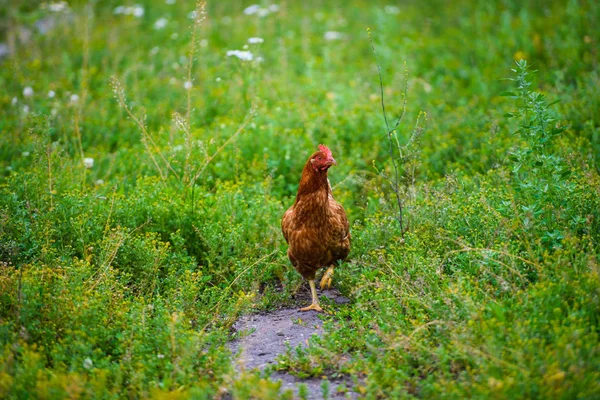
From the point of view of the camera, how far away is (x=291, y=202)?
627 cm

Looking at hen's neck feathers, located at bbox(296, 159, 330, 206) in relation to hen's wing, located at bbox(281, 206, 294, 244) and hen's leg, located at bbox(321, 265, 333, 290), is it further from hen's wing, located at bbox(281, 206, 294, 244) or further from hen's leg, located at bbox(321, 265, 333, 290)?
hen's leg, located at bbox(321, 265, 333, 290)

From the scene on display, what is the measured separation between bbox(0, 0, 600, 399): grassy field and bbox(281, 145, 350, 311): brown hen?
11.0 inches

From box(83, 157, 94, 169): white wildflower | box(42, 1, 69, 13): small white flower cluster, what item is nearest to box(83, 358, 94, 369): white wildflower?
box(83, 157, 94, 169): white wildflower

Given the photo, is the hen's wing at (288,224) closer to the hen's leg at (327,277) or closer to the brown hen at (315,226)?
the brown hen at (315,226)

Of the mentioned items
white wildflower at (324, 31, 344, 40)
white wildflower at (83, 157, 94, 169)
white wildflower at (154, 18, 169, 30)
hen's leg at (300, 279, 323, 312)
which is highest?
white wildflower at (154, 18, 169, 30)

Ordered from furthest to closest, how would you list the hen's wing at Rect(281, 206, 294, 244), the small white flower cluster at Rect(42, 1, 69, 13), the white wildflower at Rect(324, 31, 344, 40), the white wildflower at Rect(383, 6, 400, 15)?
the white wildflower at Rect(383, 6, 400, 15)
the white wildflower at Rect(324, 31, 344, 40)
the small white flower cluster at Rect(42, 1, 69, 13)
the hen's wing at Rect(281, 206, 294, 244)

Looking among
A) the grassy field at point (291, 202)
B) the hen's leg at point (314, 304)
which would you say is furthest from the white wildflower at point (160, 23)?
the hen's leg at point (314, 304)

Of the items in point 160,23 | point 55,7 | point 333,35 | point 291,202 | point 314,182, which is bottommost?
point 291,202

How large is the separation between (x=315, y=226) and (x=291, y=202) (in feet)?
4.49

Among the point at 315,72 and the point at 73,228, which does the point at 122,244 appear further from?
the point at 315,72

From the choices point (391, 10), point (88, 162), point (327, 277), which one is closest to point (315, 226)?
point (327, 277)

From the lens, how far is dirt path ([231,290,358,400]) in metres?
3.84

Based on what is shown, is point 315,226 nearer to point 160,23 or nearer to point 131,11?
point 160,23

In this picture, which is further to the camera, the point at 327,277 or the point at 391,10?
the point at 391,10
